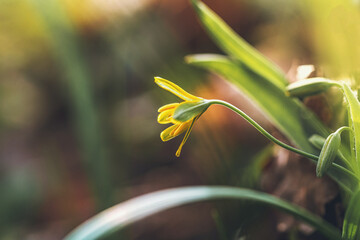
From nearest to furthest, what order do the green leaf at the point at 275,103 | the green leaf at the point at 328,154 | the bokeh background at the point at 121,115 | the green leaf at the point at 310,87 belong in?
the green leaf at the point at 328,154 < the green leaf at the point at 310,87 < the green leaf at the point at 275,103 < the bokeh background at the point at 121,115

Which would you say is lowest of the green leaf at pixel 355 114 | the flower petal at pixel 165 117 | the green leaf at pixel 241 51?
the green leaf at pixel 355 114

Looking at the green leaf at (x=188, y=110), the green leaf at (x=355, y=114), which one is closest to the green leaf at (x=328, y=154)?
the green leaf at (x=355, y=114)

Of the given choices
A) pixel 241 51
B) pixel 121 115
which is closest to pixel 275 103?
pixel 241 51

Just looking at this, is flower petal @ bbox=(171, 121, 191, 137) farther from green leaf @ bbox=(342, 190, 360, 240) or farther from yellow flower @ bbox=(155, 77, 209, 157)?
green leaf @ bbox=(342, 190, 360, 240)

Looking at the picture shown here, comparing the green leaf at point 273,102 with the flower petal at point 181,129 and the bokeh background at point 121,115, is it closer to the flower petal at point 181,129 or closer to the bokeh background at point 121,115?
the bokeh background at point 121,115

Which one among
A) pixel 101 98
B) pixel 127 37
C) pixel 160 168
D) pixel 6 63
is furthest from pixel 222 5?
pixel 6 63

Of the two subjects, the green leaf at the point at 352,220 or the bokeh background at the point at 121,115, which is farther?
the bokeh background at the point at 121,115

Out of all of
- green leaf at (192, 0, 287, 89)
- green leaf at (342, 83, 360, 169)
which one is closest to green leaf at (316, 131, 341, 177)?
green leaf at (342, 83, 360, 169)
